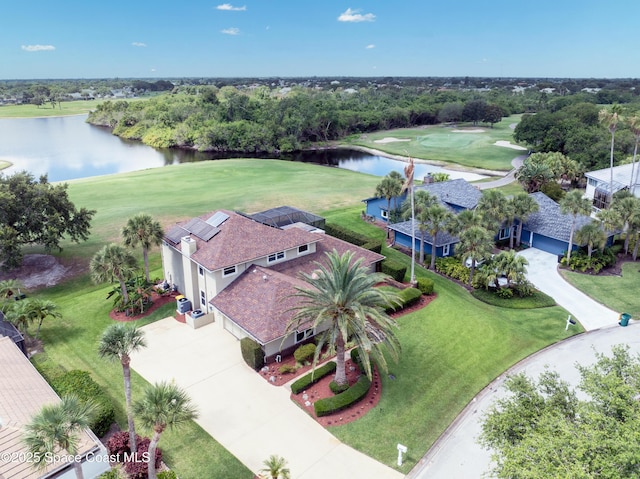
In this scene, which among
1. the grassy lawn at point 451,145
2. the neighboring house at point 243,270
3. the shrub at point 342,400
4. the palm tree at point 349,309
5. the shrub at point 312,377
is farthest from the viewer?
the grassy lawn at point 451,145

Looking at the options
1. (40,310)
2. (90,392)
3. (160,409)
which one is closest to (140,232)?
(40,310)

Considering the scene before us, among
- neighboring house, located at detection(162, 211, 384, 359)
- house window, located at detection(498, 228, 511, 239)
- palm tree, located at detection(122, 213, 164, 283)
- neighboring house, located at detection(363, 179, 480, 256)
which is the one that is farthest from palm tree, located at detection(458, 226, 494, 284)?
palm tree, located at detection(122, 213, 164, 283)

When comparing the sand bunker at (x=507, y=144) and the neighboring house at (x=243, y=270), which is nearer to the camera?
the neighboring house at (x=243, y=270)

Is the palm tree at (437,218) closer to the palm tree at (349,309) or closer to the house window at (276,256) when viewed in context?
the house window at (276,256)

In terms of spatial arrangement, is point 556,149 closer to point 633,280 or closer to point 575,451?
point 633,280

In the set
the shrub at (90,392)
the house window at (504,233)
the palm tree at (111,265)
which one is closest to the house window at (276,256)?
the palm tree at (111,265)

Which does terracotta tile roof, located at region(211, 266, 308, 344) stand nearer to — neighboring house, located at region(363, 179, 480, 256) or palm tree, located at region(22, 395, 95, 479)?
palm tree, located at region(22, 395, 95, 479)
